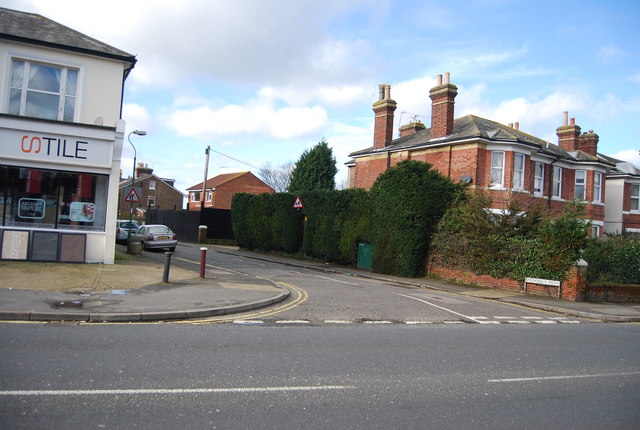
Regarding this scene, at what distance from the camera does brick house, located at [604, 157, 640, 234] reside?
3412cm

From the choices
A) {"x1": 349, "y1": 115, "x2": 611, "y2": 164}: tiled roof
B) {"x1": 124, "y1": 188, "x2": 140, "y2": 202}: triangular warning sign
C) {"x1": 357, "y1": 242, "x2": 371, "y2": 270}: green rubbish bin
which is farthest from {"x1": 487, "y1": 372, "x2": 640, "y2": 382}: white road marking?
{"x1": 124, "y1": 188, "x2": 140, "y2": 202}: triangular warning sign

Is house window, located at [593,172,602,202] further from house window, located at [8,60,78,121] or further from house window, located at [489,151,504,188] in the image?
house window, located at [8,60,78,121]

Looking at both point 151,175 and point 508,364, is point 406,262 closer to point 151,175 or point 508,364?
point 508,364

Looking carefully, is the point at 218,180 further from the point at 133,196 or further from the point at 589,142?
the point at 589,142

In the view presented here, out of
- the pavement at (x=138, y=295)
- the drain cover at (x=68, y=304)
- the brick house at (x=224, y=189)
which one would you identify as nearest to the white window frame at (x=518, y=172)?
the pavement at (x=138, y=295)

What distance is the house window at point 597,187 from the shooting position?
100.0 feet

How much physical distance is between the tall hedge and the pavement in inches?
115

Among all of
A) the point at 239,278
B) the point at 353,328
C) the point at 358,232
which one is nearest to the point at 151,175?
the point at 358,232

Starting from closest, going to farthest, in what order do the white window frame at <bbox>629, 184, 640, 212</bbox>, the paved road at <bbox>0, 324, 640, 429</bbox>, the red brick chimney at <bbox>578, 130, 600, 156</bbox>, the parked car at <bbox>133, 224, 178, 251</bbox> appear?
the paved road at <bbox>0, 324, 640, 429</bbox> → the parked car at <bbox>133, 224, 178, 251</bbox> → the red brick chimney at <bbox>578, 130, 600, 156</bbox> → the white window frame at <bbox>629, 184, 640, 212</bbox>

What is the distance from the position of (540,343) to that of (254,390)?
20.0 ft

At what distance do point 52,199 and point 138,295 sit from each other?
5.65 metres

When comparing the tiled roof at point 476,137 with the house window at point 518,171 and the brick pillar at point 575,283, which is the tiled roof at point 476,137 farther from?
the brick pillar at point 575,283

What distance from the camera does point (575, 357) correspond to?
8.14 metres

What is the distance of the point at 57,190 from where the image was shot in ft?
48.0
